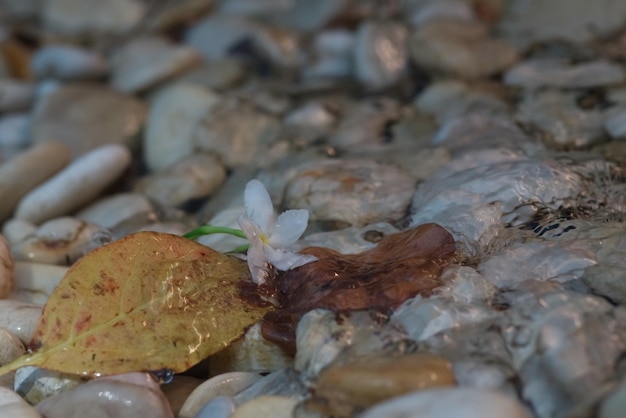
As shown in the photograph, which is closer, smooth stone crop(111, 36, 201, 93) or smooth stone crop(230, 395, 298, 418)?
smooth stone crop(230, 395, 298, 418)

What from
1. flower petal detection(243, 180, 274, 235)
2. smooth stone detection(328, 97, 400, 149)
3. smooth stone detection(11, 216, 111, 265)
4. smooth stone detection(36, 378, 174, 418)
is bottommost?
smooth stone detection(11, 216, 111, 265)

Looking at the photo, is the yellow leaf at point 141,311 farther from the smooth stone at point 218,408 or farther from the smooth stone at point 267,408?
the smooth stone at point 267,408

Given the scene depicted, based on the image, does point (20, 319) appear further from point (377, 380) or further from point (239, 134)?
point (239, 134)

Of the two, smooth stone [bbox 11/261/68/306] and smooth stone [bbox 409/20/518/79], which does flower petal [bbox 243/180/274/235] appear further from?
smooth stone [bbox 409/20/518/79]

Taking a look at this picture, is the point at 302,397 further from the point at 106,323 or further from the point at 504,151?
the point at 504,151

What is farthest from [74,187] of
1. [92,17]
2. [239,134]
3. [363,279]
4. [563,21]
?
[563,21]

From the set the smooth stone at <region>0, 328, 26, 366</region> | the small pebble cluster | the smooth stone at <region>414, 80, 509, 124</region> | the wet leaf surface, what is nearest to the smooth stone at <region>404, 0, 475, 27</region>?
the small pebble cluster
